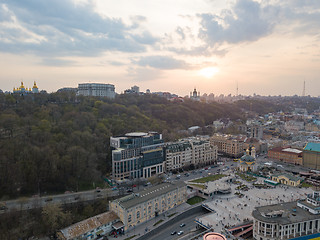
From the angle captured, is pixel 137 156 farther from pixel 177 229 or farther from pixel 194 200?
pixel 177 229

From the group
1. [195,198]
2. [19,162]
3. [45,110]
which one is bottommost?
[195,198]

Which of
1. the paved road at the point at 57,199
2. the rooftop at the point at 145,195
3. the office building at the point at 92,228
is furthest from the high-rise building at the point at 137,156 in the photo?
the office building at the point at 92,228

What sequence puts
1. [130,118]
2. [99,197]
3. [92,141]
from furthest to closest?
[130,118] < [92,141] < [99,197]

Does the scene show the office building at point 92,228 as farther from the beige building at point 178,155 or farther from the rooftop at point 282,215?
the beige building at point 178,155

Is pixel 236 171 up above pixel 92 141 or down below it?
→ below

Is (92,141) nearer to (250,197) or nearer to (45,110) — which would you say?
(45,110)

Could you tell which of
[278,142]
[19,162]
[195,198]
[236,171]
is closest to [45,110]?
[19,162]

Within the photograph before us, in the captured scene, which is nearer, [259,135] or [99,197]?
[99,197]
